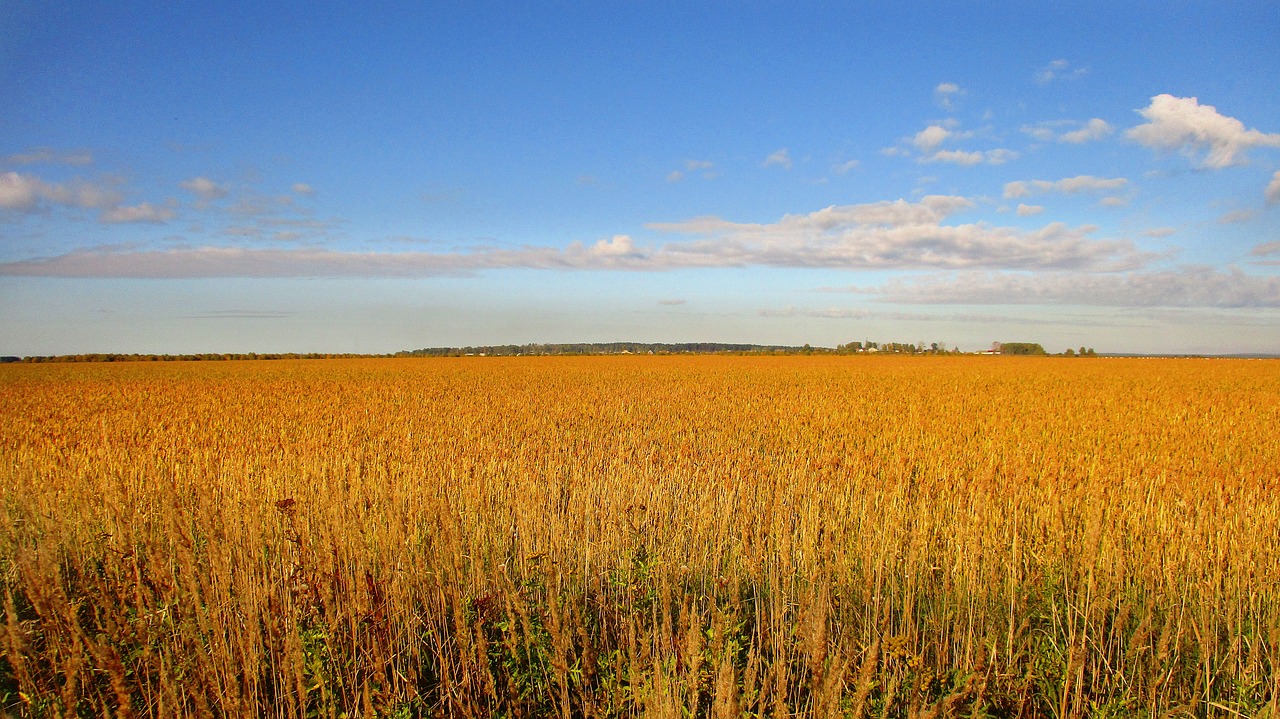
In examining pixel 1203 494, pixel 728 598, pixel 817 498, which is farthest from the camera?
pixel 1203 494

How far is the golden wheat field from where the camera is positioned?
130 inches

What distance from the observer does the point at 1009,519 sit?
6.07 meters

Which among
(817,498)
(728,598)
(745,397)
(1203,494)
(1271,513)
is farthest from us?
(745,397)

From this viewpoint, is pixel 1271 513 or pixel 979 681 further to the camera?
pixel 1271 513

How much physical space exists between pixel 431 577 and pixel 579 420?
9568mm

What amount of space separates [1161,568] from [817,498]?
9.25 feet

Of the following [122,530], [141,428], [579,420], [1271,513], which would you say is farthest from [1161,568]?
[141,428]

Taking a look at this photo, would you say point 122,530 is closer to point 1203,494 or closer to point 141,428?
point 141,428

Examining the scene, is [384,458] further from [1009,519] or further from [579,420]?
[1009,519]

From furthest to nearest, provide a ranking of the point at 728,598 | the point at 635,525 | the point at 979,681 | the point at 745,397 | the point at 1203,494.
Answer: the point at 745,397, the point at 1203,494, the point at 635,525, the point at 728,598, the point at 979,681

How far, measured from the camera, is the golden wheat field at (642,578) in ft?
10.8

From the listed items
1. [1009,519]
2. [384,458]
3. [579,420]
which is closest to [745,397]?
[579,420]

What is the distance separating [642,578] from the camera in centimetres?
474

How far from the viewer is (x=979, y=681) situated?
308 cm
